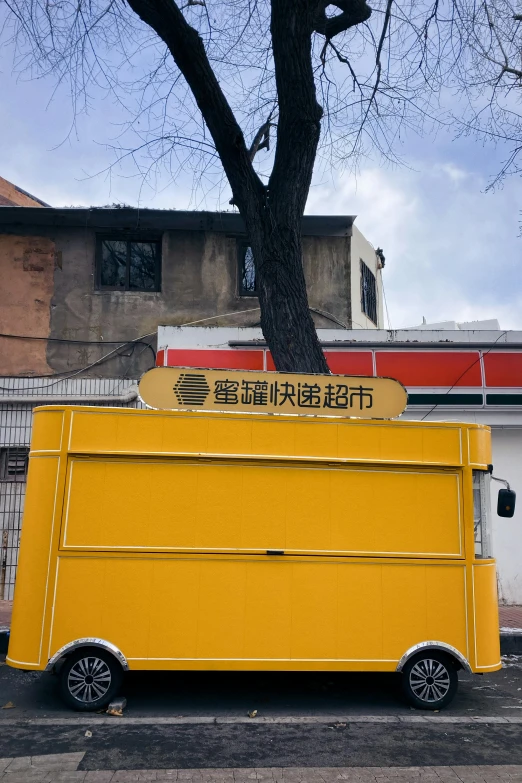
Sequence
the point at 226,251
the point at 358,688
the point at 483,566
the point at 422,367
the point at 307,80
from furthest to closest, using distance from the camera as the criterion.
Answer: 1. the point at 226,251
2. the point at 422,367
3. the point at 307,80
4. the point at 358,688
5. the point at 483,566

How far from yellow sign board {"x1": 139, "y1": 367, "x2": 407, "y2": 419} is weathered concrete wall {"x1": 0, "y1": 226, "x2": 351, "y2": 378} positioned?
637 cm

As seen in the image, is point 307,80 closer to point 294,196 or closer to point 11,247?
point 294,196

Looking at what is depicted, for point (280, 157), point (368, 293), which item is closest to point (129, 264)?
point (368, 293)

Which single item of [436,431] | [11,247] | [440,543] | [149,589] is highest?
[11,247]

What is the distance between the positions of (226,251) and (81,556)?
8302 mm

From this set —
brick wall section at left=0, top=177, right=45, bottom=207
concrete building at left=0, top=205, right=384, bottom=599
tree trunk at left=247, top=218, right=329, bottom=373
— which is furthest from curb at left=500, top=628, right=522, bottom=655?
brick wall section at left=0, top=177, right=45, bottom=207

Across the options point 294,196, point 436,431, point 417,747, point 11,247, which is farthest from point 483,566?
point 11,247

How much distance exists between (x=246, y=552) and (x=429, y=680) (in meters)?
2.10

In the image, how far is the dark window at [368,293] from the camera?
14.4m

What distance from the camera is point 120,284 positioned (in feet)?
43.2

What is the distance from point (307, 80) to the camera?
8.58 m

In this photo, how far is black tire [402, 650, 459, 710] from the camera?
636cm

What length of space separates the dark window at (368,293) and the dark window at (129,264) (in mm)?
4254

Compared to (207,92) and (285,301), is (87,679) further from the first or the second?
(207,92)
